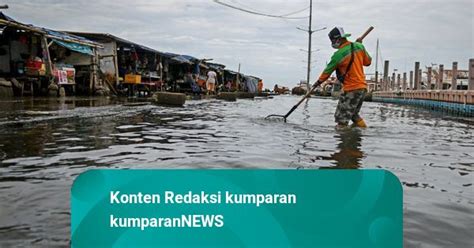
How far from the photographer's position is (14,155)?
14.0 ft

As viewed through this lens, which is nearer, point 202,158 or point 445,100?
point 202,158

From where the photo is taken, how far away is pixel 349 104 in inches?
306

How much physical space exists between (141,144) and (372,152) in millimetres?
2973

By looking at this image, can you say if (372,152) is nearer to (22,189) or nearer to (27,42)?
(22,189)

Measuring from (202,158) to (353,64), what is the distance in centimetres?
435

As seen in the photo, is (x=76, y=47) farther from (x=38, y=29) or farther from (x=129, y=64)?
(x=129, y=64)

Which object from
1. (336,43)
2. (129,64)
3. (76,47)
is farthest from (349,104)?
(129,64)

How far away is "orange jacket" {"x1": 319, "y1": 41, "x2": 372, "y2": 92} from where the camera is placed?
752cm

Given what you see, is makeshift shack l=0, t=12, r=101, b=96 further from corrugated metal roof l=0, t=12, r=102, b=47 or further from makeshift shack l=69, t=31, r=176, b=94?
makeshift shack l=69, t=31, r=176, b=94

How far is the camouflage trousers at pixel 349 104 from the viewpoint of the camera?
25.3 feet
